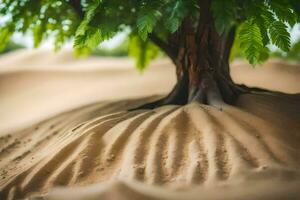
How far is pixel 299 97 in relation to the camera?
411 cm

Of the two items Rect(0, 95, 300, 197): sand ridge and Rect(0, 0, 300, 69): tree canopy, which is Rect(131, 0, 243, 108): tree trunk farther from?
Rect(0, 0, 300, 69): tree canopy

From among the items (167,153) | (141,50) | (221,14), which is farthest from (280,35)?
(141,50)

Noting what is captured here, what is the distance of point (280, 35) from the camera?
2.81 meters

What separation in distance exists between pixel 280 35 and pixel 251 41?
19 centimetres

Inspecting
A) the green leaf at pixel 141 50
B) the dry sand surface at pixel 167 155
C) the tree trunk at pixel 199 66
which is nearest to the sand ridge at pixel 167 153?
the dry sand surface at pixel 167 155

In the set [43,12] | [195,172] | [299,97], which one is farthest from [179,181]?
[43,12]

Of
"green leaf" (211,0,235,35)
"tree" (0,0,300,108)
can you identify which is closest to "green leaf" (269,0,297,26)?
"tree" (0,0,300,108)

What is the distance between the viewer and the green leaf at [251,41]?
9.44 ft

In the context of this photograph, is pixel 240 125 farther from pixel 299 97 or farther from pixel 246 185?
pixel 299 97

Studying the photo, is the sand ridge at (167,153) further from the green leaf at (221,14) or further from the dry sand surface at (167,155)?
Answer: the green leaf at (221,14)

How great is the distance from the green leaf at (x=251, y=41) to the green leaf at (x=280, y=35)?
0.09 metres

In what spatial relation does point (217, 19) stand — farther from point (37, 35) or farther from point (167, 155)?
point (37, 35)

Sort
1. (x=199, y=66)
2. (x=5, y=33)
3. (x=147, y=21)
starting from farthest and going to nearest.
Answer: (x=5, y=33)
(x=199, y=66)
(x=147, y=21)

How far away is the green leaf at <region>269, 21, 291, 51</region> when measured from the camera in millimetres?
2801
